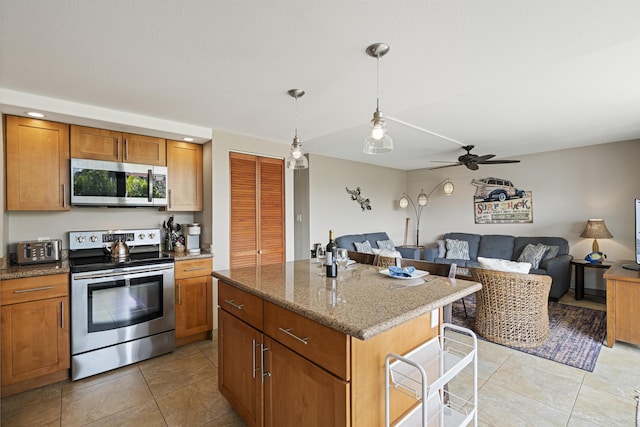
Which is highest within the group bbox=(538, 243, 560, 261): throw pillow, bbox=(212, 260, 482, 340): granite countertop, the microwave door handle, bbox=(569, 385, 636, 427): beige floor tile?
the microwave door handle

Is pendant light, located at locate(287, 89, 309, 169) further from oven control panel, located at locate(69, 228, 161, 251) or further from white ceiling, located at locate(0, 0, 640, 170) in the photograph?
oven control panel, located at locate(69, 228, 161, 251)

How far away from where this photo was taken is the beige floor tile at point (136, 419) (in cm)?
192

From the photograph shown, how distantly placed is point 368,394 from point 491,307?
2.42 meters

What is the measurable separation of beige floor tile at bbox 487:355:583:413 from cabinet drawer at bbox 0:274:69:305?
3.57 meters

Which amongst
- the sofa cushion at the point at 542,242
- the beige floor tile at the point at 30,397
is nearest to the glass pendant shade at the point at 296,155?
the beige floor tile at the point at 30,397

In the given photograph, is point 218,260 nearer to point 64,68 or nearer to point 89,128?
point 89,128

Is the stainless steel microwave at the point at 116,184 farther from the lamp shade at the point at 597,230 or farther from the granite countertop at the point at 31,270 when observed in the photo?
the lamp shade at the point at 597,230

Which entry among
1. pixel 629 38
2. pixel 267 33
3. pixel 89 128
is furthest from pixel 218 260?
pixel 629 38

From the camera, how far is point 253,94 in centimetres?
241

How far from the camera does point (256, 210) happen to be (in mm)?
3717

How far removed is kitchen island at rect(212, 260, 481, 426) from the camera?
1.17 m

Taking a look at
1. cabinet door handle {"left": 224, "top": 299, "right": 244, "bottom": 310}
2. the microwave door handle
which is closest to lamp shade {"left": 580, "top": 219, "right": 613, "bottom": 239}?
cabinet door handle {"left": 224, "top": 299, "right": 244, "bottom": 310}

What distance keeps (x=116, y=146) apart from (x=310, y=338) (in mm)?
2872

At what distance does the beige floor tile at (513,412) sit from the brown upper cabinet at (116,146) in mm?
3687
